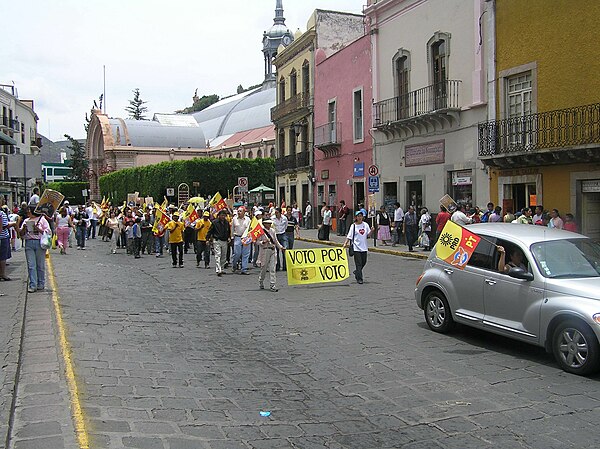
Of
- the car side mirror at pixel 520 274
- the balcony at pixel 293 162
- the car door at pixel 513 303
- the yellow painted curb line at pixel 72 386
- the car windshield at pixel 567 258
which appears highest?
the balcony at pixel 293 162

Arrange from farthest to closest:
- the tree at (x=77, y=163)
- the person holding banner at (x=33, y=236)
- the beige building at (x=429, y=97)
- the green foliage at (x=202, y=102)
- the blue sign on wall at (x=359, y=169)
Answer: the green foliage at (x=202, y=102) → the tree at (x=77, y=163) → the blue sign on wall at (x=359, y=169) → the beige building at (x=429, y=97) → the person holding banner at (x=33, y=236)

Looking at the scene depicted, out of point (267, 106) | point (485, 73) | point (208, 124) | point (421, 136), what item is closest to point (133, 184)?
point (267, 106)

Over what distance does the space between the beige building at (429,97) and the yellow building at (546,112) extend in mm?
992

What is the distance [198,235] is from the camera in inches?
724

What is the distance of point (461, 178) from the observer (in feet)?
74.1

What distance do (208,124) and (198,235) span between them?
73.3 m

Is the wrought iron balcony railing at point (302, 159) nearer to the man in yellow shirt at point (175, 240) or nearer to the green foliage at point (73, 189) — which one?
the man in yellow shirt at point (175, 240)

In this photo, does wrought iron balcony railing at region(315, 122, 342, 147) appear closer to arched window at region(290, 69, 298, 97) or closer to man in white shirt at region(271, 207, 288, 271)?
arched window at region(290, 69, 298, 97)

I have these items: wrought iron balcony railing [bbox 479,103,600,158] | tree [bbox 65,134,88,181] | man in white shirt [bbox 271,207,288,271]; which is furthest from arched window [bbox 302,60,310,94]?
tree [bbox 65,134,88,181]

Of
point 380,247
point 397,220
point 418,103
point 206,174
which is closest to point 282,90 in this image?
point 206,174

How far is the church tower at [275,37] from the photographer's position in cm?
9156

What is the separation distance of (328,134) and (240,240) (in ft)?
60.7

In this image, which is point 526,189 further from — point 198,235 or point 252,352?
point 252,352

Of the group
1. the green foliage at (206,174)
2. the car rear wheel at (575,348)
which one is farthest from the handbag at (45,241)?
the green foliage at (206,174)
